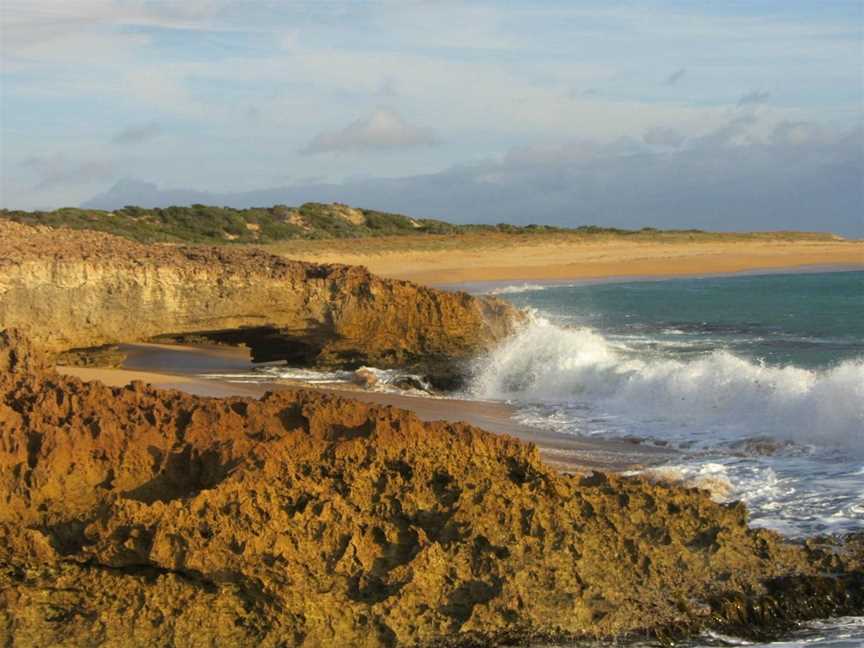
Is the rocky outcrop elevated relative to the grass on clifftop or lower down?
lower down

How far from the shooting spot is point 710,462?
379 inches

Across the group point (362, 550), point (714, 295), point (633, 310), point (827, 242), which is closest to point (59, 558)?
point (362, 550)

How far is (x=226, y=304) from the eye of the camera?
14.0m

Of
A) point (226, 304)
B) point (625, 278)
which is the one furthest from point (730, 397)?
point (625, 278)

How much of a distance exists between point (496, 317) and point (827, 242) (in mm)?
42003

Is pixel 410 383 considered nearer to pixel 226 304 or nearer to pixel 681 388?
pixel 226 304

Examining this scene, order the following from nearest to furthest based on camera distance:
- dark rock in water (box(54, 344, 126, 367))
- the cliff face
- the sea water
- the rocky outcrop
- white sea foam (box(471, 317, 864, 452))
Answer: the rocky outcrop, the sea water, white sea foam (box(471, 317, 864, 452)), the cliff face, dark rock in water (box(54, 344, 126, 367))

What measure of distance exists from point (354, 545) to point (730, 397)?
8.18 m

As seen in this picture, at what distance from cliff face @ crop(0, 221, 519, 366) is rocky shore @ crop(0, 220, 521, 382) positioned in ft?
0.04

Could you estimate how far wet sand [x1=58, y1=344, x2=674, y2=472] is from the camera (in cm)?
1008

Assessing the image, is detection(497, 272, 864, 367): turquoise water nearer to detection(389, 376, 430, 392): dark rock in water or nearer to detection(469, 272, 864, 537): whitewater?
detection(469, 272, 864, 537): whitewater

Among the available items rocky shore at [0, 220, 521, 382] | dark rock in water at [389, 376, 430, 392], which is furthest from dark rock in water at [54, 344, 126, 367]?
dark rock in water at [389, 376, 430, 392]

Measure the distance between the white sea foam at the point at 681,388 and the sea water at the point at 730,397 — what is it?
0.02 metres

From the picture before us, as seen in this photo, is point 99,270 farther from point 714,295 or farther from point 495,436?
point 714,295
